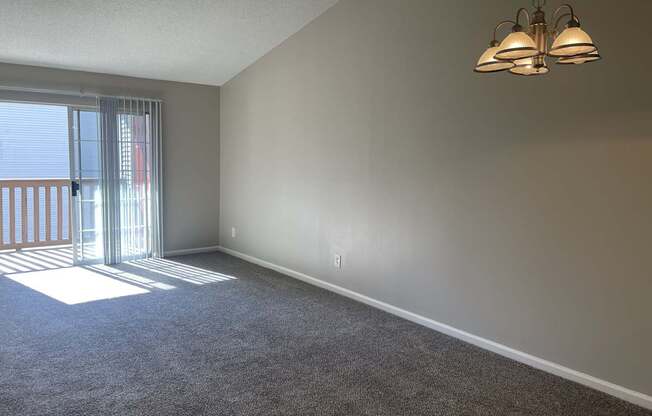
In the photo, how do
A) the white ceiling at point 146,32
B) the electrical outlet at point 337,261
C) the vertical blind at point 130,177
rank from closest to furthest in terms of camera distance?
1. the white ceiling at point 146,32
2. the electrical outlet at point 337,261
3. the vertical blind at point 130,177

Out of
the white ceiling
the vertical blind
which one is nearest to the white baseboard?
the vertical blind

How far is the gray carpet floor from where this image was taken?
7.95 ft

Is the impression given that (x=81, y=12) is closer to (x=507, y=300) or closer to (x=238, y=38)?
(x=238, y=38)

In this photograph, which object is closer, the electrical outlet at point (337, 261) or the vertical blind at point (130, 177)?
the electrical outlet at point (337, 261)

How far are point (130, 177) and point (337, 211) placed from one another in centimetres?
271

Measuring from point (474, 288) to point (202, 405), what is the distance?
1905 millimetres

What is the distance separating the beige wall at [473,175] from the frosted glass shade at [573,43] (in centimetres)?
82

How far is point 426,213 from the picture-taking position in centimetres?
355

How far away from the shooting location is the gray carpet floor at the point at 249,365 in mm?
2422

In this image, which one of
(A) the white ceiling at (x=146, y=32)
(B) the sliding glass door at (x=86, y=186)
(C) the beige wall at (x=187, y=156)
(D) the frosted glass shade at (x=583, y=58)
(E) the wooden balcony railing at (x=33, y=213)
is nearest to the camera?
(D) the frosted glass shade at (x=583, y=58)

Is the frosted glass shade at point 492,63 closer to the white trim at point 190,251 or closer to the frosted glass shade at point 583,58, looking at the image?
the frosted glass shade at point 583,58

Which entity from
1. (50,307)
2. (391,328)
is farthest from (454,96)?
(50,307)

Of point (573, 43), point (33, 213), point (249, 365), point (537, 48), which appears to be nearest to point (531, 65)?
point (537, 48)

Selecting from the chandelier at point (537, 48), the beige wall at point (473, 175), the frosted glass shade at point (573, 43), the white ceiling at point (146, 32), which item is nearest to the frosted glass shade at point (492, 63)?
the chandelier at point (537, 48)
